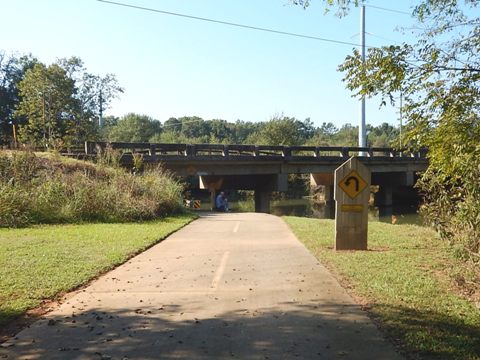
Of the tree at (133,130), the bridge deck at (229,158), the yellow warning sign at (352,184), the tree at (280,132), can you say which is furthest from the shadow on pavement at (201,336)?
the tree at (133,130)

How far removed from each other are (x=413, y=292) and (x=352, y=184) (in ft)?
14.1

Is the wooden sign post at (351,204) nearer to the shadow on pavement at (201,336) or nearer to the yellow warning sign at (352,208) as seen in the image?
the yellow warning sign at (352,208)

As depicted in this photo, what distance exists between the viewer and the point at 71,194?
56.5 feet

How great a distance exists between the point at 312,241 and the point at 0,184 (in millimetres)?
10737

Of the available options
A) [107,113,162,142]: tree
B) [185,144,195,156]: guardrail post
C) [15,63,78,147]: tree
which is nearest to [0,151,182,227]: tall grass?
[185,144,195,156]: guardrail post

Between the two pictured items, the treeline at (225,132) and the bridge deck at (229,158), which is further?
the treeline at (225,132)

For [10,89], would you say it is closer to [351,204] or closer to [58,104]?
[58,104]

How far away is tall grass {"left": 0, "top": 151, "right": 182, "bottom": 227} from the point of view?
50.6ft

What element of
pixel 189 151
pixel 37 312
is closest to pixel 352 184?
pixel 37 312

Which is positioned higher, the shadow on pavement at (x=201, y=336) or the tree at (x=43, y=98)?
the tree at (x=43, y=98)

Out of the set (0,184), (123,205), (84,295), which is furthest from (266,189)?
(84,295)

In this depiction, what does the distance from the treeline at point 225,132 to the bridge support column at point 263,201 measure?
1042 cm

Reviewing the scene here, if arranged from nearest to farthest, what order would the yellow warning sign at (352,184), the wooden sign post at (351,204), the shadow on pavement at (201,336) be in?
the shadow on pavement at (201,336)
the wooden sign post at (351,204)
the yellow warning sign at (352,184)

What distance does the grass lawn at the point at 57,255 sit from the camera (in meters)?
6.69
